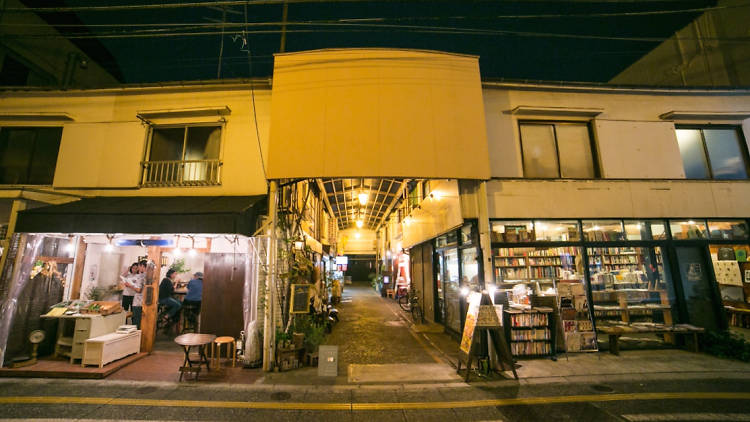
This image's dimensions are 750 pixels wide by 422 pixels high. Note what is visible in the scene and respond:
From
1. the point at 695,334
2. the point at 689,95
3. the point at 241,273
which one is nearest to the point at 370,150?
the point at 241,273

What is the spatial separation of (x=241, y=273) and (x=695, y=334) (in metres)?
12.5

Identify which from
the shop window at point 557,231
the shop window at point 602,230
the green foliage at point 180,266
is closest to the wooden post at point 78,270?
the green foliage at point 180,266

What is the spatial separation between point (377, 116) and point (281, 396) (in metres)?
6.57

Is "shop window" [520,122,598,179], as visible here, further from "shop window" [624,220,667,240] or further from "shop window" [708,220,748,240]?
"shop window" [708,220,748,240]

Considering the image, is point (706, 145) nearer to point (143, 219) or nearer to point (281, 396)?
point (281, 396)

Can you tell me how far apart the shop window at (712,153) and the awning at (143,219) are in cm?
1322

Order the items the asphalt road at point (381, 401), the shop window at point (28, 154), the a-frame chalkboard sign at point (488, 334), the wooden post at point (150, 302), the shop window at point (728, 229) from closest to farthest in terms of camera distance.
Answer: the asphalt road at point (381, 401) → the a-frame chalkboard sign at point (488, 334) → the wooden post at point (150, 302) → the shop window at point (728, 229) → the shop window at point (28, 154)

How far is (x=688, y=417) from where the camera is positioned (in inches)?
178

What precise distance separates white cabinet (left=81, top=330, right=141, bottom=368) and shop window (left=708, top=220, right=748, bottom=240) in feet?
54.5

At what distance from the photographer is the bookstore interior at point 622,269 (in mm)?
7891

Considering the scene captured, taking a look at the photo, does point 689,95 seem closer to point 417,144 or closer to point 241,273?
point 417,144

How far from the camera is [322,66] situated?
7562mm

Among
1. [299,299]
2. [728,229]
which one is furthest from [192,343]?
[728,229]

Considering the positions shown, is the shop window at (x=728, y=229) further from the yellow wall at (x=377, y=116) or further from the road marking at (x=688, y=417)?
the yellow wall at (x=377, y=116)
